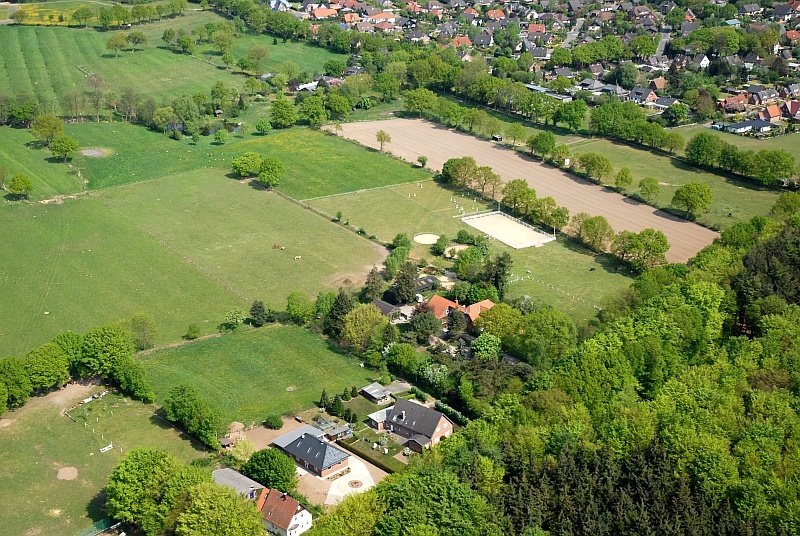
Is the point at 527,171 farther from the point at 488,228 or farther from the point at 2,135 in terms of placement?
the point at 2,135

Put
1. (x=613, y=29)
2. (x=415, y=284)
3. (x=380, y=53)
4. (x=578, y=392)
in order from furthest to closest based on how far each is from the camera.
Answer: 1. (x=613, y=29)
2. (x=380, y=53)
3. (x=415, y=284)
4. (x=578, y=392)

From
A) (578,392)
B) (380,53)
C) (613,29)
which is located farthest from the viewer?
(613,29)

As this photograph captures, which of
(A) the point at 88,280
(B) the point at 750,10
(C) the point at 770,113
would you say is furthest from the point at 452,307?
(B) the point at 750,10

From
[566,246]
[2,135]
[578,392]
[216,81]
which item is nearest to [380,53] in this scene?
[216,81]

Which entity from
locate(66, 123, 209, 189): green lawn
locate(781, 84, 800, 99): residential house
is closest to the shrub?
locate(66, 123, 209, 189): green lawn

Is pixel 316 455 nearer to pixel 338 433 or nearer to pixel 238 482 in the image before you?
pixel 338 433

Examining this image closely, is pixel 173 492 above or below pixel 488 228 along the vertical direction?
above

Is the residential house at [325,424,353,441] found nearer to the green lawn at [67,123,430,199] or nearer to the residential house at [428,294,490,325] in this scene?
the residential house at [428,294,490,325]

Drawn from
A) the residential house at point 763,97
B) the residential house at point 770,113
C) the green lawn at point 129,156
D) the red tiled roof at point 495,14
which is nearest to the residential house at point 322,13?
the red tiled roof at point 495,14
